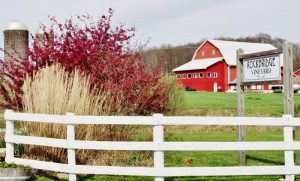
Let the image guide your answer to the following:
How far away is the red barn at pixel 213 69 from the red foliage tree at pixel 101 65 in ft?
154

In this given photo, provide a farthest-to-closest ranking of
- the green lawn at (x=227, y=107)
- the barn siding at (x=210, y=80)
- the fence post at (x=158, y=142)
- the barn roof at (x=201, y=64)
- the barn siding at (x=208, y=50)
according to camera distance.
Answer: the barn siding at (x=208, y=50), the barn roof at (x=201, y=64), the barn siding at (x=210, y=80), the green lawn at (x=227, y=107), the fence post at (x=158, y=142)

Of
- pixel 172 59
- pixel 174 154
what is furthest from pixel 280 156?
pixel 172 59

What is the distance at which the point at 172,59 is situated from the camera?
119000 mm

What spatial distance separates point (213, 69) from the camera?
61000 millimetres

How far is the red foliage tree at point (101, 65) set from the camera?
33.7 ft

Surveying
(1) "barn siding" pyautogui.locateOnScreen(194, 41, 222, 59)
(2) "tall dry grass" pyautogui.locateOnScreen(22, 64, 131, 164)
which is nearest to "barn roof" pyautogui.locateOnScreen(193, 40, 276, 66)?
(1) "barn siding" pyautogui.locateOnScreen(194, 41, 222, 59)

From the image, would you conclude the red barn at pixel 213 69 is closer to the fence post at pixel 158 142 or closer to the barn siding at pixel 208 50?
the barn siding at pixel 208 50

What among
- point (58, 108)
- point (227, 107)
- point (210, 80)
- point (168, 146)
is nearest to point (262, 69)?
point (168, 146)

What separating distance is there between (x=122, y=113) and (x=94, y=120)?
2.53m

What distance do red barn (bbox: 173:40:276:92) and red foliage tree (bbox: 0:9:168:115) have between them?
154ft

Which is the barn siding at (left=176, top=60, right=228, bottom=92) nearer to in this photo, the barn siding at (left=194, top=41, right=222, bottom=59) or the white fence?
the barn siding at (left=194, top=41, right=222, bottom=59)

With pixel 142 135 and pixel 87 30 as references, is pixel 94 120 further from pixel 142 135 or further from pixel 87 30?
pixel 87 30

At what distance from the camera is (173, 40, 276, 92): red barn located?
59.4 meters

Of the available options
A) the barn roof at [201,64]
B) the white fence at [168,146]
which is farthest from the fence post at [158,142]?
the barn roof at [201,64]
